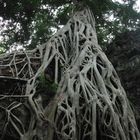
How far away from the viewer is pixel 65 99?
413cm

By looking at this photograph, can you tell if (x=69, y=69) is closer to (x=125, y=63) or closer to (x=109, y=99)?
(x=109, y=99)

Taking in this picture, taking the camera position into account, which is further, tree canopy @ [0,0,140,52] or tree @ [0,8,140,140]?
tree canopy @ [0,0,140,52]

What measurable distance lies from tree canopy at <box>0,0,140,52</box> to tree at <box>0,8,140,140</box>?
239 cm

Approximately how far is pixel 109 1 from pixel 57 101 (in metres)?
3.91

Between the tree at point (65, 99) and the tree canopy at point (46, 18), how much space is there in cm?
239

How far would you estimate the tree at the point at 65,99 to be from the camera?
392cm

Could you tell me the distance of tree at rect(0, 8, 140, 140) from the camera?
392 cm

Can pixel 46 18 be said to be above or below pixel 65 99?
above

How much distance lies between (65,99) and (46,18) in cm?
460

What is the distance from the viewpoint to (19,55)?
17.3 feet

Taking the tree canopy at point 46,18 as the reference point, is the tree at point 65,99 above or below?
below

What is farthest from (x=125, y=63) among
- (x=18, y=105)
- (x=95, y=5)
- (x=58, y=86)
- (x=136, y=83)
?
(x=18, y=105)

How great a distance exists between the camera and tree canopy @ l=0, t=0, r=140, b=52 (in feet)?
24.6

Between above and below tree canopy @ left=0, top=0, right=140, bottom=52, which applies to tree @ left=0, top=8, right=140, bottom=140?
below
